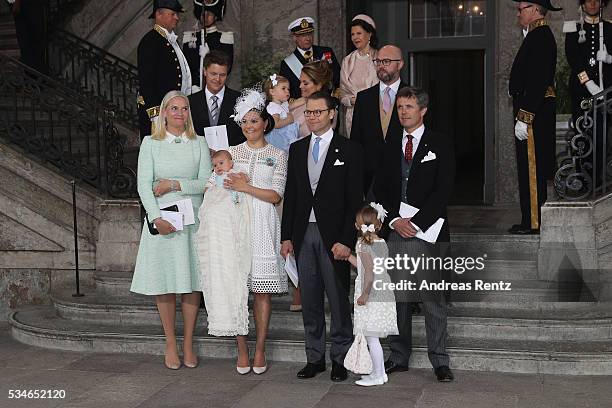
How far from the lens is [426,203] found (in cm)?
766

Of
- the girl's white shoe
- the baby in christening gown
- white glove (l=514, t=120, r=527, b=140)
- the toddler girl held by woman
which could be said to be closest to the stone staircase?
the girl's white shoe

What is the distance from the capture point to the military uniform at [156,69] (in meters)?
9.26

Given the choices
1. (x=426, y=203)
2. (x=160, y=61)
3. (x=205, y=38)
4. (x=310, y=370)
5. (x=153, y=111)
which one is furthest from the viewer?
(x=205, y=38)

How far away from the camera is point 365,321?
24.8ft

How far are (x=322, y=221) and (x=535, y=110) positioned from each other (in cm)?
280

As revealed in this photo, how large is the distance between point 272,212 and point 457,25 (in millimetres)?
6708

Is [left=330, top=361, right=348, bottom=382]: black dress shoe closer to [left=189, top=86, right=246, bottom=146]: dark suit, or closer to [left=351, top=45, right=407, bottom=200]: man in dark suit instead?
[left=351, top=45, right=407, bottom=200]: man in dark suit

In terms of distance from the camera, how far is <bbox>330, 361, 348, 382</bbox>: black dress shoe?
308 inches

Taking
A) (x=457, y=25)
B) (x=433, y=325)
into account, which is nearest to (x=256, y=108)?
(x=433, y=325)

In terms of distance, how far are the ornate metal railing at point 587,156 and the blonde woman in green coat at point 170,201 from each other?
3313 mm

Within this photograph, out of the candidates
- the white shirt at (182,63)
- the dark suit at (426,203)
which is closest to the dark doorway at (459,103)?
the white shirt at (182,63)

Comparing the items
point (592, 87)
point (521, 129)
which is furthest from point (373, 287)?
point (592, 87)

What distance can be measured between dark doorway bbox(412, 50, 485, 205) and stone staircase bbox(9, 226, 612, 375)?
5.03 m

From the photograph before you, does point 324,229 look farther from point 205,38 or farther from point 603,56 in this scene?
point 603,56
